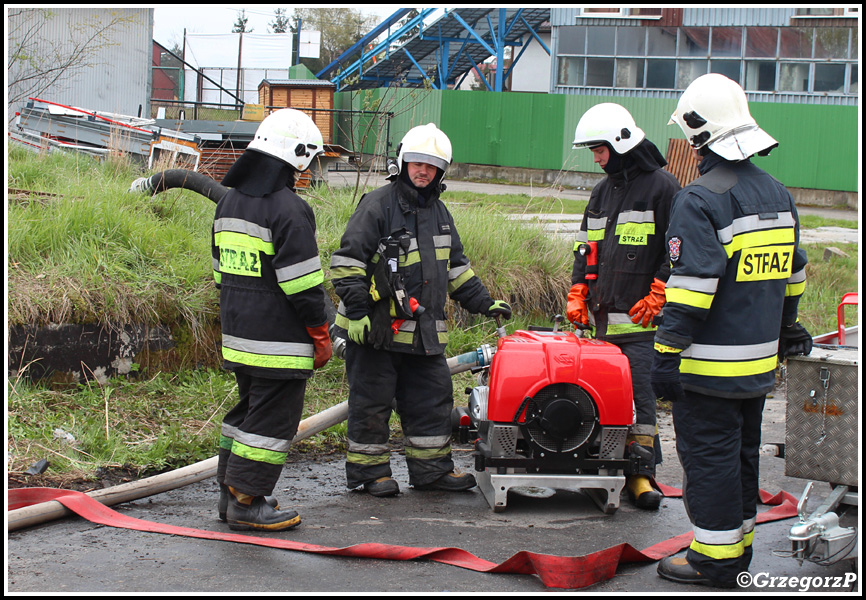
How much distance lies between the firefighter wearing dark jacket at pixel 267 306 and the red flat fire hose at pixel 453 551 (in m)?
0.28

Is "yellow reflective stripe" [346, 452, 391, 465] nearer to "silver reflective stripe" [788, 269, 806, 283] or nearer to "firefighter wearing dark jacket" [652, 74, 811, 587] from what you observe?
"firefighter wearing dark jacket" [652, 74, 811, 587]

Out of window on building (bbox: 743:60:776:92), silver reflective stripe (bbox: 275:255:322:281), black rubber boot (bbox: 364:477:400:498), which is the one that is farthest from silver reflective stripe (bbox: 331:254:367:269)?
window on building (bbox: 743:60:776:92)

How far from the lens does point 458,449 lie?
17.5ft

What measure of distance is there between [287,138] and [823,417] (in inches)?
107

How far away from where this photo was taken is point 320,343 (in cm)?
389

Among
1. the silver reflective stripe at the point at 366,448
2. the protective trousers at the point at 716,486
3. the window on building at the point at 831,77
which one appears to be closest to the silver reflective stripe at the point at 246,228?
the silver reflective stripe at the point at 366,448

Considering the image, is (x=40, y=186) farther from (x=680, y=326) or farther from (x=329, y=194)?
(x=680, y=326)

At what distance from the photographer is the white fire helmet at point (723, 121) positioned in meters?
3.27

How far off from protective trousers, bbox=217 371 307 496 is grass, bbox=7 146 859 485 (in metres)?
0.94

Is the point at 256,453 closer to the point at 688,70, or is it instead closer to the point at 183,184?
the point at 183,184

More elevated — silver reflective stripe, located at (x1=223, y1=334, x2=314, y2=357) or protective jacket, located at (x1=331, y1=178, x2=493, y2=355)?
protective jacket, located at (x1=331, y1=178, x2=493, y2=355)

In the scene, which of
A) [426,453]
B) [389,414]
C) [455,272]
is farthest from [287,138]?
[426,453]

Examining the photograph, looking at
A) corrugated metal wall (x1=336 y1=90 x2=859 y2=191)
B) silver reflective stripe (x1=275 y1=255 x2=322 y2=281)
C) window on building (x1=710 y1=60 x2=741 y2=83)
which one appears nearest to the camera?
silver reflective stripe (x1=275 y1=255 x2=322 y2=281)

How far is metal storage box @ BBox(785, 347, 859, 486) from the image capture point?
330 centimetres
